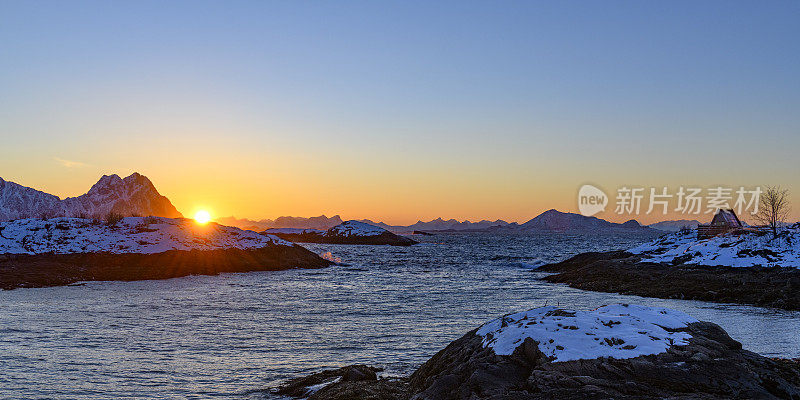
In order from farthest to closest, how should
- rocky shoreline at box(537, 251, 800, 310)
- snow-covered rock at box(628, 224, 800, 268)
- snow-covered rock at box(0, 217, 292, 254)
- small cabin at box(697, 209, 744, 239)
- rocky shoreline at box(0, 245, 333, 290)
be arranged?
small cabin at box(697, 209, 744, 239)
snow-covered rock at box(0, 217, 292, 254)
rocky shoreline at box(0, 245, 333, 290)
snow-covered rock at box(628, 224, 800, 268)
rocky shoreline at box(537, 251, 800, 310)

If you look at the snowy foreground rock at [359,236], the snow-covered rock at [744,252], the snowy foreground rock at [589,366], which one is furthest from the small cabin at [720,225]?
the snowy foreground rock at [359,236]

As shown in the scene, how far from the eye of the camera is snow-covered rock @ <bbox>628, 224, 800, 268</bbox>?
3759 centimetres

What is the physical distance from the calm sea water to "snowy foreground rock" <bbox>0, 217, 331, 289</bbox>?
21.1 feet

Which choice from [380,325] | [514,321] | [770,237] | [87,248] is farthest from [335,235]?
[514,321]

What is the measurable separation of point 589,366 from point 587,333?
1.08 m

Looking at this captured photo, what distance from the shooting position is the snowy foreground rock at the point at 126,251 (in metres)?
41.8

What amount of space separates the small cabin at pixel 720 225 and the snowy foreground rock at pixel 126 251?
4474 centimetres

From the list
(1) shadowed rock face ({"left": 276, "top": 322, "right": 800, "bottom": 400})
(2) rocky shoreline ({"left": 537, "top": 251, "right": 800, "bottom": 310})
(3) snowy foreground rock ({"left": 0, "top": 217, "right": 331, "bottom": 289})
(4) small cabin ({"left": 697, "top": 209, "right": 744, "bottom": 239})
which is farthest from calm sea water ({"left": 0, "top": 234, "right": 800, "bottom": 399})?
(4) small cabin ({"left": 697, "top": 209, "right": 744, "bottom": 239})

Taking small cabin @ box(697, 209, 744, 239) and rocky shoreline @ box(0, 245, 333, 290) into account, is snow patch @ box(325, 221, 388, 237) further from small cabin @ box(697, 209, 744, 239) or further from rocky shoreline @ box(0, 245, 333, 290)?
small cabin @ box(697, 209, 744, 239)

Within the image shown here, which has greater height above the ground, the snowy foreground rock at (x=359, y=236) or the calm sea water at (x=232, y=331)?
the snowy foreground rock at (x=359, y=236)

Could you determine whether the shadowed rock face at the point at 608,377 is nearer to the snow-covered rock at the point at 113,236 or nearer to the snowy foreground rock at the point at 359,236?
the snow-covered rock at the point at 113,236

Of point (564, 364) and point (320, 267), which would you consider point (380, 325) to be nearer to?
point (564, 364)

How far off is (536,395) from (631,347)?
2.67 m

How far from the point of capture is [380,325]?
21.8m
